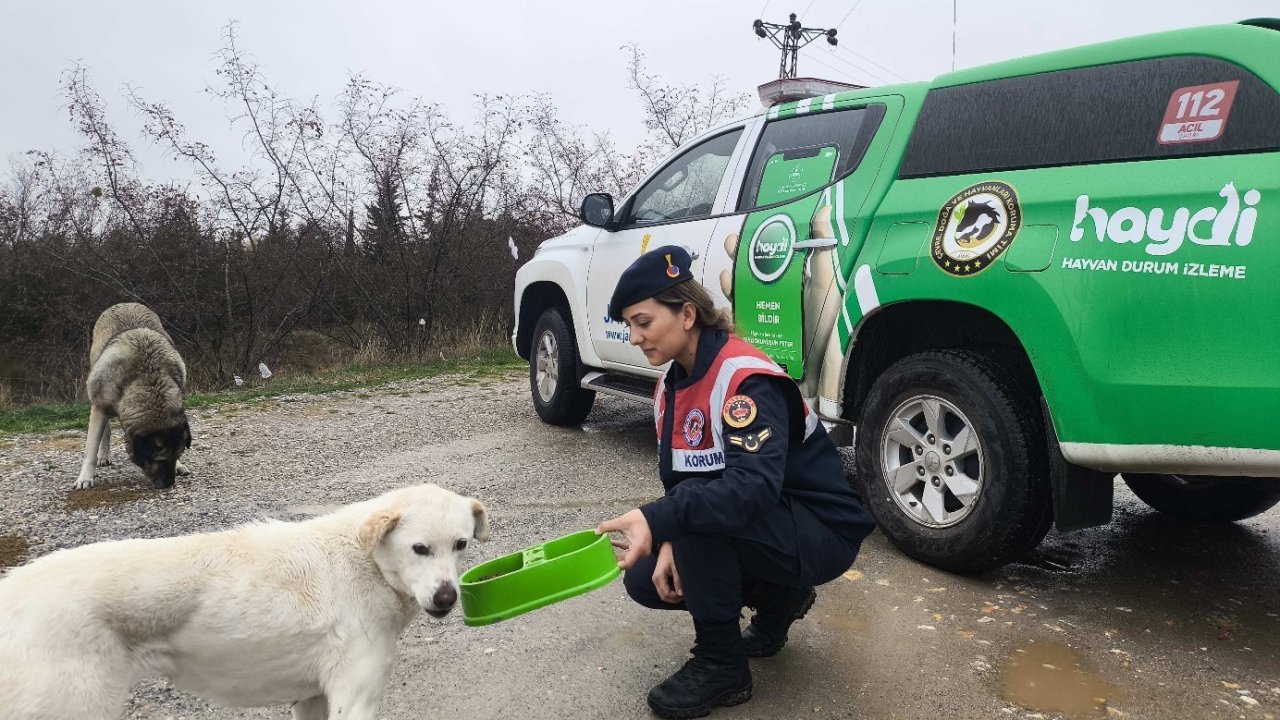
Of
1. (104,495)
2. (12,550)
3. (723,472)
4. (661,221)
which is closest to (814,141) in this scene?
(661,221)

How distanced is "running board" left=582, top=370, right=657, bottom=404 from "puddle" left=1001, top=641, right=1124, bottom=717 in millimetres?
2777

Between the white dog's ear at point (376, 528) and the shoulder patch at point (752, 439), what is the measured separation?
3.27 ft

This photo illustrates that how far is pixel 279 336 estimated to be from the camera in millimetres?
11648

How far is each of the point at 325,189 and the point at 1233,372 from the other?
11.2 metres

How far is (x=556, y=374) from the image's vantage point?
657 cm

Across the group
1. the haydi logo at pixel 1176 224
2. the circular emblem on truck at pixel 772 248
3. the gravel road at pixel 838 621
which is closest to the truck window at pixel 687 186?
the circular emblem on truck at pixel 772 248

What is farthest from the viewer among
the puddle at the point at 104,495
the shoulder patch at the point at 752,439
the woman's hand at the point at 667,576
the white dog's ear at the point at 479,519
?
the puddle at the point at 104,495

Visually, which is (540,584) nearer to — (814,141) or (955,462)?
(955,462)

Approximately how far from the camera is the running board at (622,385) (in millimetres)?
5337

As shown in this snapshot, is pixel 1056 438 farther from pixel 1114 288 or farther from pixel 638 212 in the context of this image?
pixel 638 212

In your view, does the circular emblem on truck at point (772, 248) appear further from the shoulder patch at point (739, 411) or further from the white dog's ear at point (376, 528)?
the white dog's ear at point (376, 528)

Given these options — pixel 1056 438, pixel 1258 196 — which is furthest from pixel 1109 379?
pixel 1258 196

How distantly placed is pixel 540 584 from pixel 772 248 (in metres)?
2.49

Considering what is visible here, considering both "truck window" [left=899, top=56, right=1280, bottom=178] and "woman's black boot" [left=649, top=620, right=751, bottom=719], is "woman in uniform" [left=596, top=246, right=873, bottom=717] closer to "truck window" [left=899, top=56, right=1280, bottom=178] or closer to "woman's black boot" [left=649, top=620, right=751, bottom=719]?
"woman's black boot" [left=649, top=620, right=751, bottom=719]
